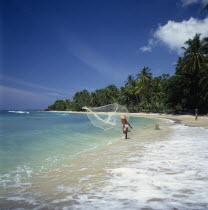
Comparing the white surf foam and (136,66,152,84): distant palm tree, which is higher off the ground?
(136,66,152,84): distant palm tree

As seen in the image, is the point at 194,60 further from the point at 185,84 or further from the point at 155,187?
the point at 155,187

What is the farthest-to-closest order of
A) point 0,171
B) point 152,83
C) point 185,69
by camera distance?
point 152,83 → point 185,69 → point 0,171

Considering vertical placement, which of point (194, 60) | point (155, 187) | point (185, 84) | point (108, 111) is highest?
point (194, 60)

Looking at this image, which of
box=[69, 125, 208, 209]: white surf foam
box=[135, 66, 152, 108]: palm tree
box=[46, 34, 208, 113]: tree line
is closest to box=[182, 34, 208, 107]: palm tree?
box=[46, 34, 208, 113]: tree line

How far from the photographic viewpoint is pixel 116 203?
2965 mm

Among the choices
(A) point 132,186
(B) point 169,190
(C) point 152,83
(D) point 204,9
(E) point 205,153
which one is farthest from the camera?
(C) point 152,83

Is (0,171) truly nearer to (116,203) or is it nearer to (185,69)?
(116,203)

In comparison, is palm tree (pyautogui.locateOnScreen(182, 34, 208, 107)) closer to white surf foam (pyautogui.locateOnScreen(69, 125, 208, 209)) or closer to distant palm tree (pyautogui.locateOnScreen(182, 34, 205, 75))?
distant palm tree (pyautogui.locateOnScreen(182, 34, 205, 75))

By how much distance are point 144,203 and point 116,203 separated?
0.46m

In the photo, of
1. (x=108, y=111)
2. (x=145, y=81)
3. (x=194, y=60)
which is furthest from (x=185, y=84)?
(x=108, y=111)

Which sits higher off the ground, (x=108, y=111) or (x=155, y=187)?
(x=108, y=111)

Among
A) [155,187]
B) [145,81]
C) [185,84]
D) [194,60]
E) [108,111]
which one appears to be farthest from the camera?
[145,81]

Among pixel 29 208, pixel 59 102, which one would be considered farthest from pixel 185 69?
pixel 59 102

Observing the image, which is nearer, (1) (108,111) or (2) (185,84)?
(1) (108,111)
